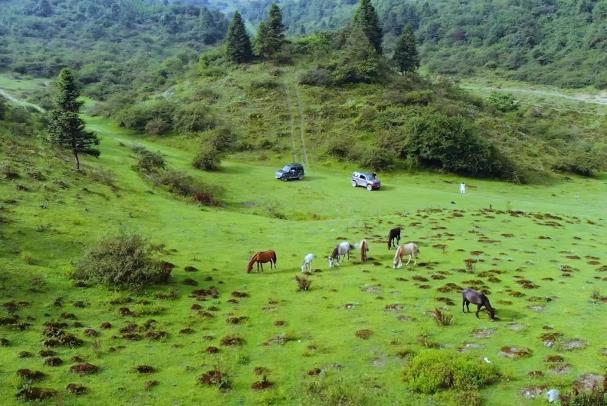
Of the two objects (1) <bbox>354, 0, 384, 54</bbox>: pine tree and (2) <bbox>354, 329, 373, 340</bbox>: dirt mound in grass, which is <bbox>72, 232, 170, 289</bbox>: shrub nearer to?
(2) <bbox>354, 329, 373, 340</bbox>: dirt mound in grass

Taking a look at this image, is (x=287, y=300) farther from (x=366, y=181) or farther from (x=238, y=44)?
(x=238, y=44)

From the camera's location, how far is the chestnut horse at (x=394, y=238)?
32.6 meters

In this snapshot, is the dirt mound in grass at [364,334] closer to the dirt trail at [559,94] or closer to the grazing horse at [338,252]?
the grazing horse at [338,252]

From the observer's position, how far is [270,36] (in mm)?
Result: 112438

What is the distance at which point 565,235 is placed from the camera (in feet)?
124

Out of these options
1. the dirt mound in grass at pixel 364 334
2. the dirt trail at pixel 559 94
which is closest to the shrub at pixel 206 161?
the dirt mound in grass at pixel 364 334

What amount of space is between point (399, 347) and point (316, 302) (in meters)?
6.15

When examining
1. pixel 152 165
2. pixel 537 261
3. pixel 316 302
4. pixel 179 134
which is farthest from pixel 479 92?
pixel 316 302

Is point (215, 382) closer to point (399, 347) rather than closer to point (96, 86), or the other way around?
point (399, 347)

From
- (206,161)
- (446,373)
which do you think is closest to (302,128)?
(206,161)

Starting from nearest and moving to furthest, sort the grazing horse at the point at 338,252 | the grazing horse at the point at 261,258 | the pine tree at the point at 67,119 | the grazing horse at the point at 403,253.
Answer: the grazing horse at the point at 261,258 → the grazing horse at the point at 403,253 → the grazing horse at the point at 338,252 → the pine tree at the point at 67,119

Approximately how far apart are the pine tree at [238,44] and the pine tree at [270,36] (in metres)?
2.51

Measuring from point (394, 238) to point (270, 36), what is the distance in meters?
88.7

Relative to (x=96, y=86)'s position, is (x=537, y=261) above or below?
below
